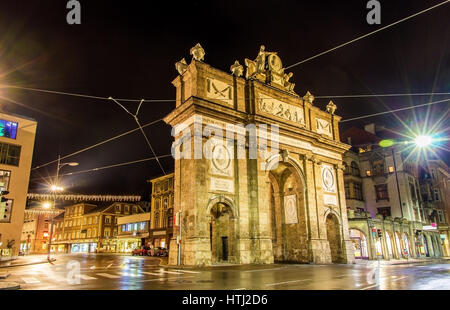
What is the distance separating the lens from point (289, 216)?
95.5ft

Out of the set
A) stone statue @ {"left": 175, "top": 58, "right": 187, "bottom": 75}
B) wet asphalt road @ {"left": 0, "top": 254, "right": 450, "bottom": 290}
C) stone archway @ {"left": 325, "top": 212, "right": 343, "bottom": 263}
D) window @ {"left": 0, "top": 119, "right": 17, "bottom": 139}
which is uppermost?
stone statue @ {"left": 175, "top": 58, "right": 187, "bottom": 75}

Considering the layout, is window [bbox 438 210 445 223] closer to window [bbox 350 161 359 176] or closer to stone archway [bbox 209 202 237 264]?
window [bbox 350 161 359 176]

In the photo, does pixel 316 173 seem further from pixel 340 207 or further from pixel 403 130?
pixel 403 130

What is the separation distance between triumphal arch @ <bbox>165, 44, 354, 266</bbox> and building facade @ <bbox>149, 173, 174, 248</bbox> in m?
23.8

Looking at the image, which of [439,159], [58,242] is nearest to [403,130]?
[439,159]

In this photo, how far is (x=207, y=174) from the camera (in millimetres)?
22656

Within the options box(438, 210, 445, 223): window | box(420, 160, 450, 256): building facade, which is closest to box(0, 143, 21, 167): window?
box(420, 160, 450, 256): building facade

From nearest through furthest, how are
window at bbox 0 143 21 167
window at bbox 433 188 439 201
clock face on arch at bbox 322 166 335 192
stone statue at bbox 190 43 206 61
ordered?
stone statue at bbox 190 43 206 61, clock face on arch at bbox 322 166 335 192, window at bbox 0 143 21 167, window at bbox 433 188 439 201

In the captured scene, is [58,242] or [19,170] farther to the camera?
[58,242]

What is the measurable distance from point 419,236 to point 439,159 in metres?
23.4

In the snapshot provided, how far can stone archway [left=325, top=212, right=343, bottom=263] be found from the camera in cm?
3016

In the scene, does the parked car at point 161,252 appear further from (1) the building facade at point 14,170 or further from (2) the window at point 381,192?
(2) the window at point 381,192

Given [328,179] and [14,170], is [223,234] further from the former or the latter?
[14,170]

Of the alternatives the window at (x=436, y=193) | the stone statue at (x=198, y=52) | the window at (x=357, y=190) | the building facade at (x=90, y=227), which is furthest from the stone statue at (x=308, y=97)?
the building facade at (x=90, y=227)
